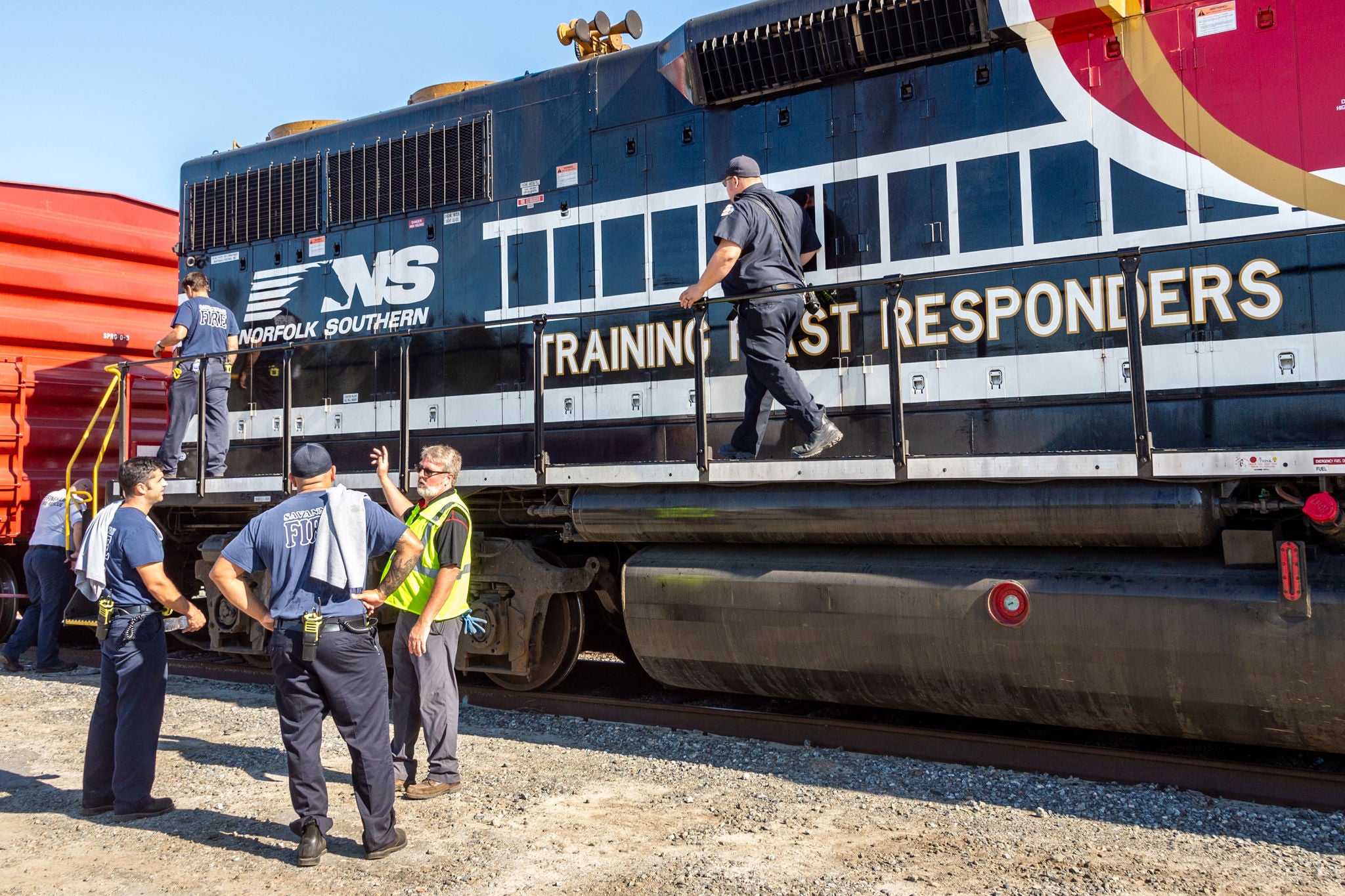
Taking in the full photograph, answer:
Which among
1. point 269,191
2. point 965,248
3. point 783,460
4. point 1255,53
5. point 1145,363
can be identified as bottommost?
point 783,460

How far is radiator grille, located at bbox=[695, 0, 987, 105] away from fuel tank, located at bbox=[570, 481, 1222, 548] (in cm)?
242

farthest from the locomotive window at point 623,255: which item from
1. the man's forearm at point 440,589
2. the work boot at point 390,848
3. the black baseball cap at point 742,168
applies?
the work boot at point 390,848

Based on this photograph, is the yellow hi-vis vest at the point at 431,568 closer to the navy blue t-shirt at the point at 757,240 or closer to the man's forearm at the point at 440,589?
the man's forearm at the point at 440,589

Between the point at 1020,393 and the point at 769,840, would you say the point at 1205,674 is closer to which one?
the point at 1020,393

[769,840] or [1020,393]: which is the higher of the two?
[1020,393]

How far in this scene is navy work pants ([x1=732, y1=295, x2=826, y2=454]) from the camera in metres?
5.26

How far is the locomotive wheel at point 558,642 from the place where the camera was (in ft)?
21.3

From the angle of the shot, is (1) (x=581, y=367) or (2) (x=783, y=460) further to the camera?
(1) (x=581, y=367)

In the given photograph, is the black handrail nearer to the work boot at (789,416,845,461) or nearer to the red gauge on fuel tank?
the work boot at (789,416,845,461)

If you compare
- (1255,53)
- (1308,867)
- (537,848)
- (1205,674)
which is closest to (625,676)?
(537,848)

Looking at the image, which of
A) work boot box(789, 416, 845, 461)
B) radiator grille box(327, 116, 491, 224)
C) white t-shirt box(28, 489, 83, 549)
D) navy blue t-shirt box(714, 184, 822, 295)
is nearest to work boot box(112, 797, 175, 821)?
work boot box(789, 416, 845, 461)

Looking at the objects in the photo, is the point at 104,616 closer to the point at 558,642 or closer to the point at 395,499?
the point at 395,499

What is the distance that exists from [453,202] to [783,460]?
137 inches

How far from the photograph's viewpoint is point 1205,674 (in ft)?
14.3
